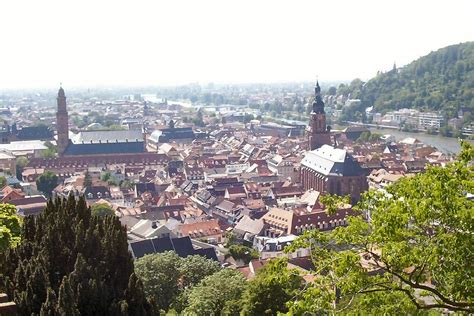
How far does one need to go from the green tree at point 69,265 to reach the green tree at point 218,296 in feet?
17.9

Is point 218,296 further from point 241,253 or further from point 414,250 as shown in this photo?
point 414,250

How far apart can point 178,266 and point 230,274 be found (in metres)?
3.58

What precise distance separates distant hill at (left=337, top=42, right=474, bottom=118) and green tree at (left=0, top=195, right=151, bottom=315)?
126304 mm

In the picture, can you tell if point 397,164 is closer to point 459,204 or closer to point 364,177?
point 364,177

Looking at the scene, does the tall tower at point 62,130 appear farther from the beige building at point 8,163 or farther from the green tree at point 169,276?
the green tree at point 169,276

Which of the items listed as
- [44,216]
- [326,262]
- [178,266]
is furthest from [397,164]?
[326,262]

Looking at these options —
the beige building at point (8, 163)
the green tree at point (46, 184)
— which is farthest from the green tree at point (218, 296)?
the beige building at point (8, 163)

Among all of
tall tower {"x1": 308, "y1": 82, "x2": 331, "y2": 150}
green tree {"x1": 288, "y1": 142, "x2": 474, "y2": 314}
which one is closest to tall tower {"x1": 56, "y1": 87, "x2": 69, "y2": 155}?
tall tower {"x1": 308, "y1": 82, "x2": 331, "y2": 150}

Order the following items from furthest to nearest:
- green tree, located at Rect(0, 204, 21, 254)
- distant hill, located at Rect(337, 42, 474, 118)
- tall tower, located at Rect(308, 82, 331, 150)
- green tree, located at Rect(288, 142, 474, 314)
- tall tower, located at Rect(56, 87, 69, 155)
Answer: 1. distant hill, located at Rect(337, 42, 474, 118)
2. tall tower, located at Rect(56, 87, 69, 155)
3. tall tower, located at Rect(308, 82, 331, 150)
4. green tree, located at Rect(0, 204, 21, 254)
5. green tree, located at Rect(288, 142, 474, 314)

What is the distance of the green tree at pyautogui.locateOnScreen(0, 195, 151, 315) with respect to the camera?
1459 centimetres

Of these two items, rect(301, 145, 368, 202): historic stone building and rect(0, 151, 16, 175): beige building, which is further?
rect(0, 151, 16, 175): beige building

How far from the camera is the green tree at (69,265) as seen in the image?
1459 cm

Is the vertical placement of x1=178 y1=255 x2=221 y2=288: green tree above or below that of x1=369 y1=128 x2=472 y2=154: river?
above

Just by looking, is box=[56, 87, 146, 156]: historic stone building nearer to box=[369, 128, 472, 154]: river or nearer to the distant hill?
box=[369, 128, 472, 154]: river
